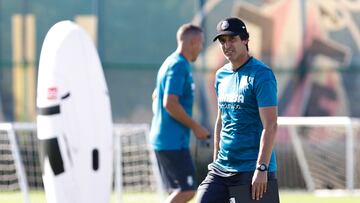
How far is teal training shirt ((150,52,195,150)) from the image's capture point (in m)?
10.7

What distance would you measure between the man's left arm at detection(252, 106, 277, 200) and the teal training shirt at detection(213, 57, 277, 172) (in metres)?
0.06

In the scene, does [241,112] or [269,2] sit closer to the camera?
[241,112]

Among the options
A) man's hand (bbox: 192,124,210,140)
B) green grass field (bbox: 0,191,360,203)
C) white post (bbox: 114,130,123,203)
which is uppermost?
man's hand (bbox: 192,124,210,140)

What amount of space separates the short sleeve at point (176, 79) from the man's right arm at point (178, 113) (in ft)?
0.19

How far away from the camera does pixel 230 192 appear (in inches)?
321

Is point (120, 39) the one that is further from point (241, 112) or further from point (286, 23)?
point (241, 112)

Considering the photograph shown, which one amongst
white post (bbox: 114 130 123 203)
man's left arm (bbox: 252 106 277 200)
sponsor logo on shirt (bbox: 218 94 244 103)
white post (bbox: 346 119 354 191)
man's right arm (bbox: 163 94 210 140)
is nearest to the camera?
man's left arm (bbox: 252 106 277 200)

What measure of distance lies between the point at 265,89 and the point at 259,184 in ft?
2.18

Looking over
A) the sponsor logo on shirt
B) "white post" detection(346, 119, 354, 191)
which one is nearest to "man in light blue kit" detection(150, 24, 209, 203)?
the sponsor logo on shirt

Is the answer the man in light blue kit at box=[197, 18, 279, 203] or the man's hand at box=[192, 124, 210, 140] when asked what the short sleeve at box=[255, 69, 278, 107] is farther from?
the man's hand at box=[192, 124, 210, 140]

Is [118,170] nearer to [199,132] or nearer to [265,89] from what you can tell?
[199,132]

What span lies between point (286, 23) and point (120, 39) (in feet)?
9.15

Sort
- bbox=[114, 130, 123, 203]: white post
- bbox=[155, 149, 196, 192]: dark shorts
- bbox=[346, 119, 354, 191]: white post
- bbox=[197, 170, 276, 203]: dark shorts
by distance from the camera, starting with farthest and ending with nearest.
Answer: bbox=[346, 119, 354, 191]: white post < bbox=[114, 130, 123, 203]: white post < bbox=[155, 149, 196, 192]: dark shorts < bbox=[197, 170, 276, 203]: dark shorts

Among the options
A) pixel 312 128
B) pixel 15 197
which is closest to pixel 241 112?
pixel 15 197
